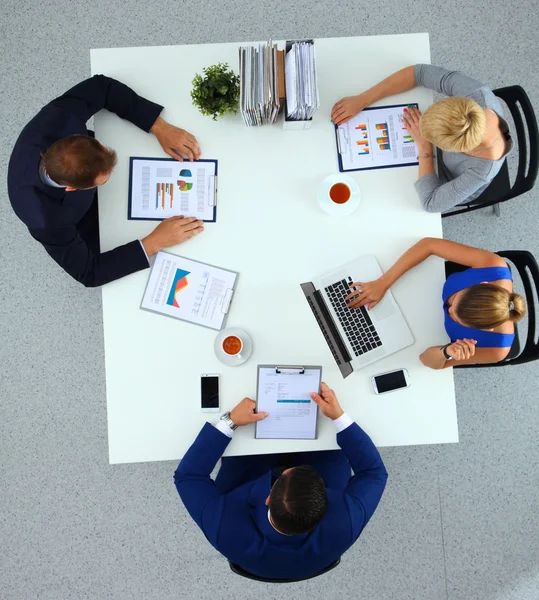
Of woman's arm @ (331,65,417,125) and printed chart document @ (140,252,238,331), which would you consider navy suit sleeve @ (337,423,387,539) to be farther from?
woman's arm @ (331,65,417,125)

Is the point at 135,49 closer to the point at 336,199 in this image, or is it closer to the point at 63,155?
the point at 63,155

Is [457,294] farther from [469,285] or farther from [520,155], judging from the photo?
[520,155]

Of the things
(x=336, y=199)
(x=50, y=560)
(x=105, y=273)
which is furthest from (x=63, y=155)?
(x=50, y=560)

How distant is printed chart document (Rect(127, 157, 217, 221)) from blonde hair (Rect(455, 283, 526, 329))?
813 millimetres

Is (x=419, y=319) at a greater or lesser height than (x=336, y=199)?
lesser

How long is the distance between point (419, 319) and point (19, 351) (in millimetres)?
1720

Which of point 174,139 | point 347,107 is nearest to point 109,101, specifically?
point 174,139

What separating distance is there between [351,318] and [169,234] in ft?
2.06

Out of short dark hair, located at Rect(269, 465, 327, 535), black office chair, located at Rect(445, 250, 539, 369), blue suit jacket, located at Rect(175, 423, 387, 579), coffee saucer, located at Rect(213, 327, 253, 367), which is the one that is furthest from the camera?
black office chair, located at Rect(445, 250, 539, 369)

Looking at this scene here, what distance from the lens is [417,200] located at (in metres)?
1.62

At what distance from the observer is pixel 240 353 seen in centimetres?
155

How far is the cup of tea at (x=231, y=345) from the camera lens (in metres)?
1.55

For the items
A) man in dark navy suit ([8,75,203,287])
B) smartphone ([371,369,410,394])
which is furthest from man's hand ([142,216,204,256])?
smartphone ([371,369,410,394])

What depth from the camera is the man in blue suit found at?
1.39 metres
